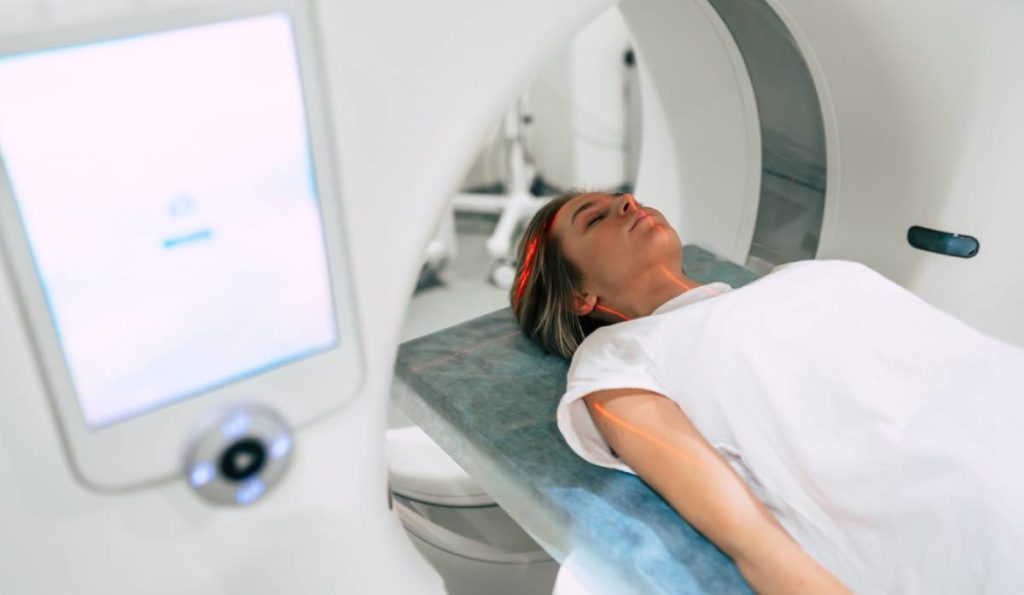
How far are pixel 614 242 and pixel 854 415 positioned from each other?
42 centimetres

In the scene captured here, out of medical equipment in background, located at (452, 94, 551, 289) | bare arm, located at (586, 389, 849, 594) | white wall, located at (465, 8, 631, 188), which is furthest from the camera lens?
white wall, located at (465, 8, 631, 188)

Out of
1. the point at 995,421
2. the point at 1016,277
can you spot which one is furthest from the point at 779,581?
the point at 1016,277

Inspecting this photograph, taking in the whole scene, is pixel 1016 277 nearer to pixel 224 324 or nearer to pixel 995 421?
pixel 995 421

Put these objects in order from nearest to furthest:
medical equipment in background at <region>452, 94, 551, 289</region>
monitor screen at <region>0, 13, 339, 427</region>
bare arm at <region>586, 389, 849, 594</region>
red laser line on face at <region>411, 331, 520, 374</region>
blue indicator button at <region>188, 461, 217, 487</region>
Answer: monitor screen at <region>0, 13, 339, 427</region>, blue indicator button at <region>188, 461, 217, 487</region>, bare arm at <region>586, 389, 849, 594</region>, red laser line on face at <region>411, 331, 520, 374</region>, medical equipment in background at <region>452, 94, 551, 289</region>

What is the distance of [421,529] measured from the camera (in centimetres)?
131

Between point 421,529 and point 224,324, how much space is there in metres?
0.71

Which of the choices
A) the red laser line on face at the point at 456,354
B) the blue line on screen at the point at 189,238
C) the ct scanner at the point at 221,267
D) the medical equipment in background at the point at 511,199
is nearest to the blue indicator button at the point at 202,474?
the ct scanner at the point at 221,267

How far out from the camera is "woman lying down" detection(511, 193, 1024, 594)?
1.05 m

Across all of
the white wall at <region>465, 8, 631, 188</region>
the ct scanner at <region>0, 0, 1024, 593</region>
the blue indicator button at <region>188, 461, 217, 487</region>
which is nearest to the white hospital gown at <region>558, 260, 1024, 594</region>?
the ct scanner at <region>0, 0, 1024, 593</region>

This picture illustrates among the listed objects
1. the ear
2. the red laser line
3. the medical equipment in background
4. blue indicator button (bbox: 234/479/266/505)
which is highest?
blue indicator button (bbox: 234/479/266/505)

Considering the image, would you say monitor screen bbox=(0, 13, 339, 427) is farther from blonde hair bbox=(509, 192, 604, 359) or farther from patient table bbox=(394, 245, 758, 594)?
blonde hair bbox=(509, 192, 604, 359)

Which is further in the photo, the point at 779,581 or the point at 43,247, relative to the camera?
the point at 779,581

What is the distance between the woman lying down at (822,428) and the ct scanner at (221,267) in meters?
0.35

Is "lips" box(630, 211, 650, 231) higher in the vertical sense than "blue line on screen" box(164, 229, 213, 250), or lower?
lower
